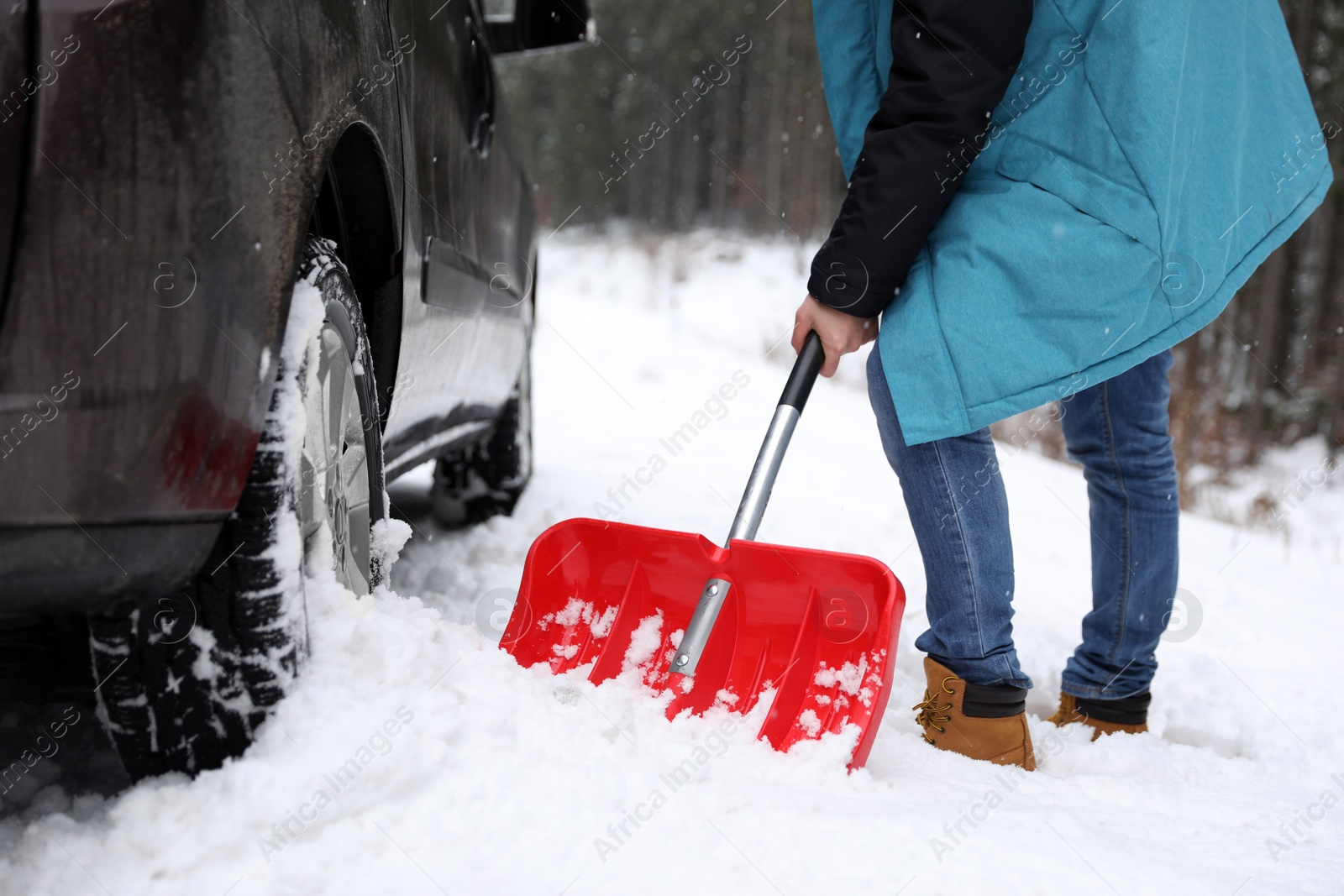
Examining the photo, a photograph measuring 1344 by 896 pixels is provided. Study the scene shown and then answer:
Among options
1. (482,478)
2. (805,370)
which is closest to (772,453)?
(805,370)

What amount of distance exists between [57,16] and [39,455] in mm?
396

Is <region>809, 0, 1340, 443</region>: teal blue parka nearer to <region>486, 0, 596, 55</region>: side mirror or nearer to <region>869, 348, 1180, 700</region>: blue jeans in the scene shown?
<region>869, 348, 1180, 700</region>: blue jeans

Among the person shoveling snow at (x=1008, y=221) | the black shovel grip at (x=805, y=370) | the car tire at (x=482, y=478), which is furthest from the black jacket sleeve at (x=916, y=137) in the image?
the car tire at (x=482, y=478)

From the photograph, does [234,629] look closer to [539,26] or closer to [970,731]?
[970,731]

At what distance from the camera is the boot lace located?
1.64 m

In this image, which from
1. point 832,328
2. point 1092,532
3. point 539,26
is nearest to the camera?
point 832,328

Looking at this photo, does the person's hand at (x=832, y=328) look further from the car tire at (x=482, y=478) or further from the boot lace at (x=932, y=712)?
the car tire at (x=482, y=478)

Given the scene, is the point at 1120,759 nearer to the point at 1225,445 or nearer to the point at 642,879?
the point at 642,879

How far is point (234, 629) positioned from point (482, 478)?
2119mm

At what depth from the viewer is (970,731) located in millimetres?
1609

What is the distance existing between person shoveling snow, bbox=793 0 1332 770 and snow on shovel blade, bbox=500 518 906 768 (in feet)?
0.72

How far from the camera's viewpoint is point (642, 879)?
108 centimetres

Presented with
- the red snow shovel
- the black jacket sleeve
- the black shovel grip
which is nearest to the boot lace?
the red snow shovel

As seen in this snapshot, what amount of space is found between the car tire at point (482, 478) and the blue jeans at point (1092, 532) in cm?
178
